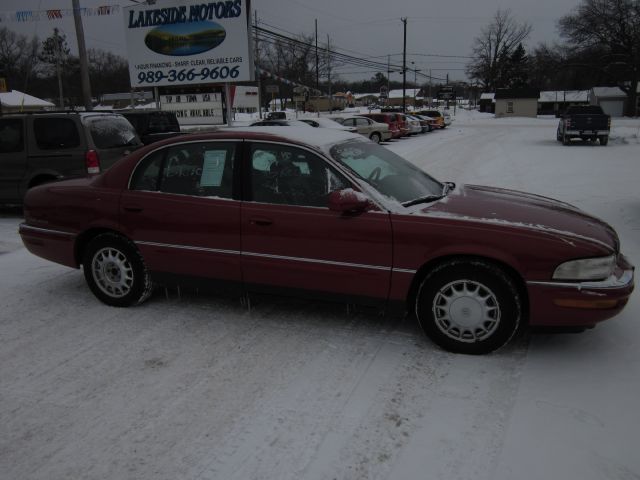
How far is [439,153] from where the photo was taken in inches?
767

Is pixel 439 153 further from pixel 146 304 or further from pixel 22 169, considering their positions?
pixel 146 304

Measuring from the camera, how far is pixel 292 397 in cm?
336

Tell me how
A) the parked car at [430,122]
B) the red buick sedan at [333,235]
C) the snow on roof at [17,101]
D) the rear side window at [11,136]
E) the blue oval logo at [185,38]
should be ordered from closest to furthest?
the red buick sedan at [333,235] < the rear side window at [11,136] < the blue oval logo at [185,38] < the parked car at [430,122] < the snow on roof at [17,101]

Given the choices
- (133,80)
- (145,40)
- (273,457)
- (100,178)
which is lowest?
(273,457)

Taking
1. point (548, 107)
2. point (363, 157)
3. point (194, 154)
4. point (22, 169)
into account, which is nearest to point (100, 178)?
point (194, 154)

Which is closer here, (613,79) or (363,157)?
(363,157)

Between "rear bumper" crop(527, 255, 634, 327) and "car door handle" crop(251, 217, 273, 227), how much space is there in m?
1.95

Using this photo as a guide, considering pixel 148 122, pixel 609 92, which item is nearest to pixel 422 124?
pixel 148 122

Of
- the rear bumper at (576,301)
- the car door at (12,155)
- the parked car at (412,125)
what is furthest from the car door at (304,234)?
the parked car at (412,125)

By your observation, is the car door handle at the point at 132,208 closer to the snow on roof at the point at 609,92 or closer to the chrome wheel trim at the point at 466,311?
the chrome wheel trim at the point at 466,311

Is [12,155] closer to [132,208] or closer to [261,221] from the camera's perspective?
[132,208]

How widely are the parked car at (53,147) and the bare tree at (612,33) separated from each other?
57.7m

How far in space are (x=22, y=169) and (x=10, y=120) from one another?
856 millimetres

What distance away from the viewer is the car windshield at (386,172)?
4215mm
